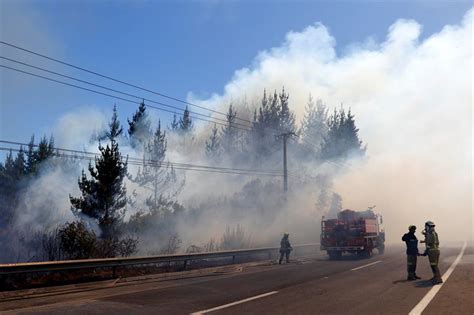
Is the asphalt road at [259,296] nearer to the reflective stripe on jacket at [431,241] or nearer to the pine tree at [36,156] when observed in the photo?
the reflective stripe on jacket at [431,241]

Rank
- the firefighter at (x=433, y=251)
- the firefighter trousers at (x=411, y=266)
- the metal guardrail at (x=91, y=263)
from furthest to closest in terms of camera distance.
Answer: the firefighter trousers at (x=411, y=266)
the firefighter at (x=433, y=251)
the metal guardrail at (x=91, y=263)

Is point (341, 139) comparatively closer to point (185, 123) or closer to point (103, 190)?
point (185, 123)

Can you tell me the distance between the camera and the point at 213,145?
4775 centimetres

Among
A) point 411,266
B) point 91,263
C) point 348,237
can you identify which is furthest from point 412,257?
point 348,237

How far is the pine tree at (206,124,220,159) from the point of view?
47.3 metres

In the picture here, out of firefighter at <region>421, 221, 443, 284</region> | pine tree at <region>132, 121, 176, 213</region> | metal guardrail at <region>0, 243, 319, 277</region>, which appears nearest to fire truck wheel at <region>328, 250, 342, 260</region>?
metal guardrail at <region>0, 243, 319, 277</region>

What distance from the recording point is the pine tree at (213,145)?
47.3 meters

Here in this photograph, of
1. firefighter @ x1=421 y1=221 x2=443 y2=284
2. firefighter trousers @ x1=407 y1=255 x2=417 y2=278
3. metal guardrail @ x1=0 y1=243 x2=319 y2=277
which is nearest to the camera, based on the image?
metal guardrail @ x1=0 y1=243 x2=319 y2=277

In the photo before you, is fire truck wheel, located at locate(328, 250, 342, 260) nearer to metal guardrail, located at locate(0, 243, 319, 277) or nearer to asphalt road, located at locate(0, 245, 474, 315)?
metal guardrail, located at locate(0, 243, 319, 277)

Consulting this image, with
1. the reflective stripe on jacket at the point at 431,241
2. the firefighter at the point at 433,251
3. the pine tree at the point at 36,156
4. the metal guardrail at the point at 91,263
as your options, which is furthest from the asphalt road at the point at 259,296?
the pine tree at the point at 36,156

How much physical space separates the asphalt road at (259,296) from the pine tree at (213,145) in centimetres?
3250

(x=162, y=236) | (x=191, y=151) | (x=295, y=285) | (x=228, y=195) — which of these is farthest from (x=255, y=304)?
(x=191, y=151)

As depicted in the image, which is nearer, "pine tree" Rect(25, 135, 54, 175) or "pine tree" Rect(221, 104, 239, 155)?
"pine tree" Rect(25, 135, 54, 175)

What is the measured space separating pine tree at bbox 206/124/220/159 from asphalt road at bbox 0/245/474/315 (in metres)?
32.5
